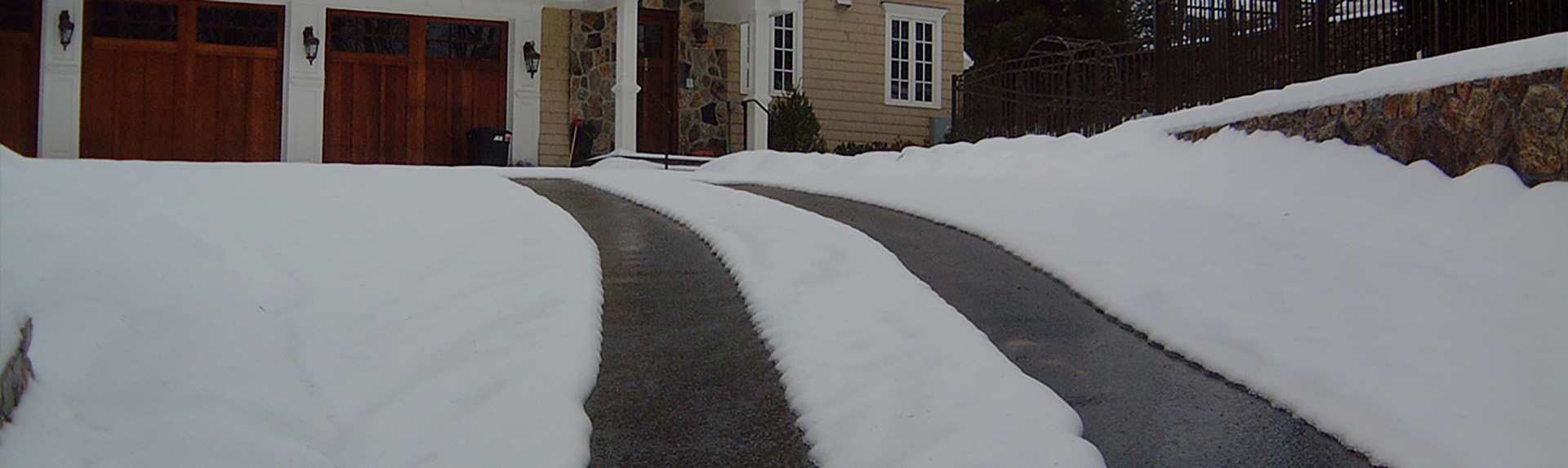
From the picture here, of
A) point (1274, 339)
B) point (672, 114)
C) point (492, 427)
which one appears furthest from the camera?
point (672, 114)

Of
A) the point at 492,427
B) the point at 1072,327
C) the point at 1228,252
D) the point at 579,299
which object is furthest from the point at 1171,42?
the point at 492,427

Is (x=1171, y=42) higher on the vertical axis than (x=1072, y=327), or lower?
higher

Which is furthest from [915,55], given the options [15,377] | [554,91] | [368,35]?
[15,377]

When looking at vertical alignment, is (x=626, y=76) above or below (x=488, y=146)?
above

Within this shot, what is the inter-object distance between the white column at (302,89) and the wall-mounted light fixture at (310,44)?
6cm

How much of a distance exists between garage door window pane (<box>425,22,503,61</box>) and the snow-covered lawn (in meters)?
8.87

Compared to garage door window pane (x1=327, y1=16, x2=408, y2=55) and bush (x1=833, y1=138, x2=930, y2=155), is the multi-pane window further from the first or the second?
garage door window pane (x1=327, y1=16, x2=408, y2=55)

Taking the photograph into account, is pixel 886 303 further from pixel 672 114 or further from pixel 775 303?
pixel 672 114

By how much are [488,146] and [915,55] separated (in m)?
7.55

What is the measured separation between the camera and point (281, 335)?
14.0ft

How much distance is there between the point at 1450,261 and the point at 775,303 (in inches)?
125

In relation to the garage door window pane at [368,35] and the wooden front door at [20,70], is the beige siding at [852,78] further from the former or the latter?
the wooden front door at [20,70]

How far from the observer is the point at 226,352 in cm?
395

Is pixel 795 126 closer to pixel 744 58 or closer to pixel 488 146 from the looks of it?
pixel 744 58
